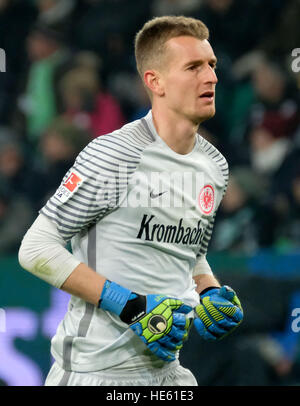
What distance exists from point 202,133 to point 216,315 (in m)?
3.29

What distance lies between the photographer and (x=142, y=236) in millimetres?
2891

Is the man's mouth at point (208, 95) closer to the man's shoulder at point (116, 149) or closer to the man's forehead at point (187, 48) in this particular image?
the man's forehead at point (187, 48)

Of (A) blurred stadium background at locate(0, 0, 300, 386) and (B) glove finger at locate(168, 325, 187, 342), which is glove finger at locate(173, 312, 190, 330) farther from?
(A) blurred stadium background at locate(0, 0, 300, 386)

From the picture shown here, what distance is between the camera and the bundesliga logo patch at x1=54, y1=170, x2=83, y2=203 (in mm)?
2795

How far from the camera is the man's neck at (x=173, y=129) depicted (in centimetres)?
301

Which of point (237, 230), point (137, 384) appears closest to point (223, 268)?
point (237, 230)

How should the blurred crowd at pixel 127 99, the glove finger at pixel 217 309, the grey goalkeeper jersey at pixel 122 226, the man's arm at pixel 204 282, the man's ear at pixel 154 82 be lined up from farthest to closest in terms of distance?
1. the blurred crowd at pixel 127 99
2. the man's arm at pixel 204 282
3. the man's ear at pixel 154 82
4. the glove finger at pixel 217 309
5. the grey goalkeeper jersey at pixel 122 226

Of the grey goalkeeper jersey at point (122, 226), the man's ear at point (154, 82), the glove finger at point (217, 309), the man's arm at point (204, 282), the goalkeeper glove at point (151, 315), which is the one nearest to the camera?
the goalkeeper glove at point (151, 315)

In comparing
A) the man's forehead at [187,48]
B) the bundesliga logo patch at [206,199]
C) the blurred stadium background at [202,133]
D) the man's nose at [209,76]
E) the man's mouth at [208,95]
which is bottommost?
the blurred stadium background at [202,133]

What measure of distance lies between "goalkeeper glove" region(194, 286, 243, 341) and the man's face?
0.66 meters

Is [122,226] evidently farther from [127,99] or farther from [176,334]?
[127,99]

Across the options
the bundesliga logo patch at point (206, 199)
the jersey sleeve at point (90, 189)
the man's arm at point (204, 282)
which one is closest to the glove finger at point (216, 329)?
the man's arm at point (204, 282)

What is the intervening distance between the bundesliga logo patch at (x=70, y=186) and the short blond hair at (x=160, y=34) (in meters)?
0.55

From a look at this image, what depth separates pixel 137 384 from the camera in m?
2.90
